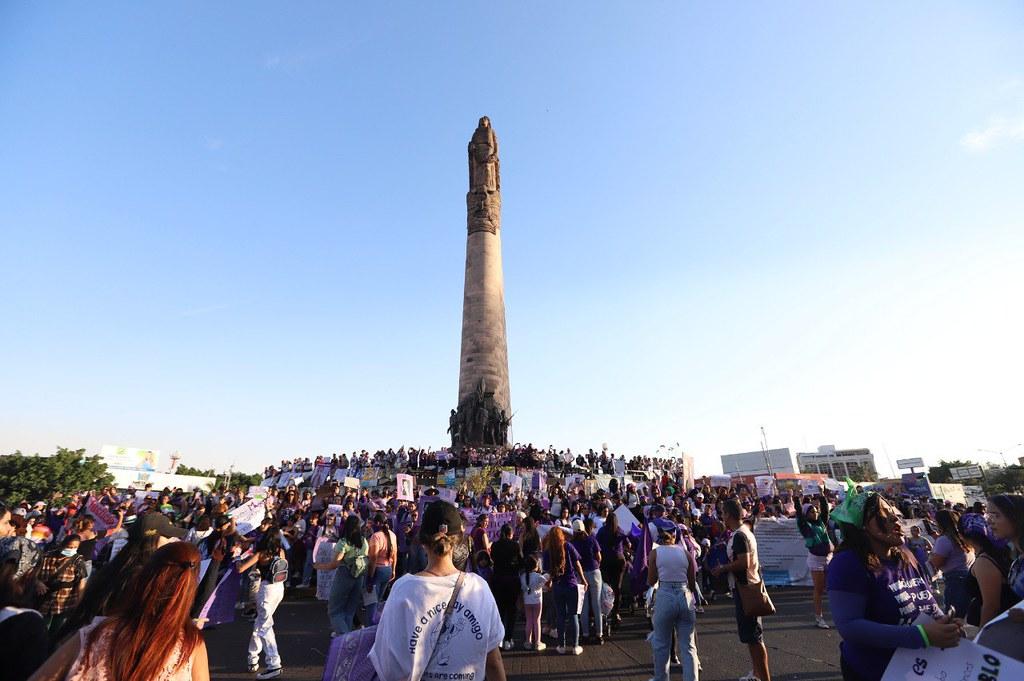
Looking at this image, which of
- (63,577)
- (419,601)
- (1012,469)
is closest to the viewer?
(419,601)

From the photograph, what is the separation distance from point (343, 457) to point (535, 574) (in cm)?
2174

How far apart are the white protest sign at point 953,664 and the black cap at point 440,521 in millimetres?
2220

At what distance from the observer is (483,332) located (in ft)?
107

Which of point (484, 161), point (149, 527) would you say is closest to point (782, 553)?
point (149, 527)

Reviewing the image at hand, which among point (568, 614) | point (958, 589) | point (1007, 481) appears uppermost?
point (1007, 481)

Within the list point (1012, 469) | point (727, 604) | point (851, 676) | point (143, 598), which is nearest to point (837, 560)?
point (851, 676)

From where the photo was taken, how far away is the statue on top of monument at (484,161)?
38.2m

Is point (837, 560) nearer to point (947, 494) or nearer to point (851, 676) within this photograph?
point (851, 676)

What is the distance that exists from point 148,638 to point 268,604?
494cm

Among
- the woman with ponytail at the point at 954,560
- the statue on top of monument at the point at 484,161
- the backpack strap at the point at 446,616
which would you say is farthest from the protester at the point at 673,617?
the statue on top of monument at the point at 484,161

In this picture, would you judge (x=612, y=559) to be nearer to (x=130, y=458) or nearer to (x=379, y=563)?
(x=379, y=563)

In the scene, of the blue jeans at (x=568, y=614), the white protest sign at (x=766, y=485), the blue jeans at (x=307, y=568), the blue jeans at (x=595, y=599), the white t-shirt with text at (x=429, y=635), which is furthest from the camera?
the white protest sign at (x=766, y=485)

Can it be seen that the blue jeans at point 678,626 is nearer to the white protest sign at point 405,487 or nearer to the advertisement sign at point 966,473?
the white protest sign at point 405,487

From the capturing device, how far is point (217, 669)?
21.5 ft
